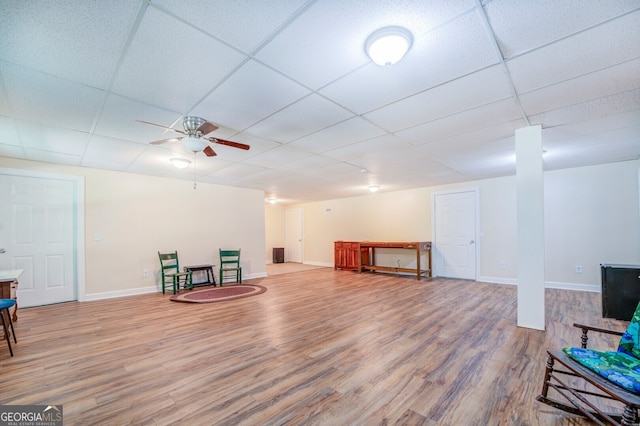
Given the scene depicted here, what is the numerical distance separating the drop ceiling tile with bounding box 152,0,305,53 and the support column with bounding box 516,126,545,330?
10.4 feet

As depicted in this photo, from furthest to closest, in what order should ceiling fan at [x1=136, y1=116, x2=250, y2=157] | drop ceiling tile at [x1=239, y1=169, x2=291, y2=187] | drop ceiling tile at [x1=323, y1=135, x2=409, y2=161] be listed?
drop ceiling tile at [x1=239, y1=169, x2=291, y2=187], drop ceiling tile at [x1=323, y1=135, x2=409, y2=161], ceiling fan at [x1=136, y1=116, x2=250, y2=157]

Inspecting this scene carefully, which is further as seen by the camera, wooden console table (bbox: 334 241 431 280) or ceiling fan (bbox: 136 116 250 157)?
wooden console table (bbox: 334 241 431 280)

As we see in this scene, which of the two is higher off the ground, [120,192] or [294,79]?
[294,79]

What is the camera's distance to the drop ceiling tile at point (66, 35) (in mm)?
1479

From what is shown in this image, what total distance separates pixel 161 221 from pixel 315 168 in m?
3.49

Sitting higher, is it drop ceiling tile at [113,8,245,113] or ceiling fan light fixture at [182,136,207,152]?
drop ceiling tile at [113,8,245,113]

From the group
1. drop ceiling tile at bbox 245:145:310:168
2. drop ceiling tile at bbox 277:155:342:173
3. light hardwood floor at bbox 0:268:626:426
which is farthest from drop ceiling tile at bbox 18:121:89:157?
drop ceiling tile at bbox 277:155:342:173

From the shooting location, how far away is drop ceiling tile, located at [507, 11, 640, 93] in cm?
169

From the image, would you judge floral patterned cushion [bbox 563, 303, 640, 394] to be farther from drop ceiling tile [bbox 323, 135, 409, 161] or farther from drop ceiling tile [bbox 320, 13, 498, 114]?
drop ceiling tile [bbox 323, 135, 409, 161]

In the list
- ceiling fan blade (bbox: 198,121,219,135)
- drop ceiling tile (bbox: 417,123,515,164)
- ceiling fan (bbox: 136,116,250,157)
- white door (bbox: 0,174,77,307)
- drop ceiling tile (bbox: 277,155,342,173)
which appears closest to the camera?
ceiling fan blade (bbox: 198,121,219,135)

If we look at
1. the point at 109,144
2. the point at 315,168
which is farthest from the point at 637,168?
the point at 109,144

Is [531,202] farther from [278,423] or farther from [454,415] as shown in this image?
[278,423]

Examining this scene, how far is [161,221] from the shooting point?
5758mm

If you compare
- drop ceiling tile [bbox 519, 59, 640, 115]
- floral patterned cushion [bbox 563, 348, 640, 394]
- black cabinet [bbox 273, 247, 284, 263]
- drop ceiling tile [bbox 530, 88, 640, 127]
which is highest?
drop ceiling tile [bbox 519, 59, 640, 115]
